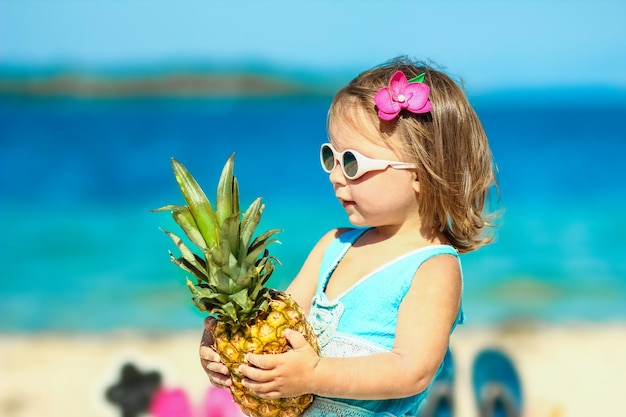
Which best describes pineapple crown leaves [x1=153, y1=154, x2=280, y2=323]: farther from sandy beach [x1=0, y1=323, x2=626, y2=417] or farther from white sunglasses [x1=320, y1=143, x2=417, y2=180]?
sandy beach [x1=0, y1=323, x2=626, y2=417]

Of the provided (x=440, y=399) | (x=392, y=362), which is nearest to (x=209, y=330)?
(x=392, y=362)

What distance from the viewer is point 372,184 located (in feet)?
8.62

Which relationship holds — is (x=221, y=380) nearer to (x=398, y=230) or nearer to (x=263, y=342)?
(x=263, y=342)

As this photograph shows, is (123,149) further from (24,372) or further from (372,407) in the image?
(372,407)

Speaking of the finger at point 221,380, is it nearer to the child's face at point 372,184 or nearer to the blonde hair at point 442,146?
the child's face at point 372,184

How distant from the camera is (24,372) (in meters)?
6.97

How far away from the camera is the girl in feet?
7.95

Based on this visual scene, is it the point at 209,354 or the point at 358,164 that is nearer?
the point at 209,354

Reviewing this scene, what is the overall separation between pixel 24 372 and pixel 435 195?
532 centimetres

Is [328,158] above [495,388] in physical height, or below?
above

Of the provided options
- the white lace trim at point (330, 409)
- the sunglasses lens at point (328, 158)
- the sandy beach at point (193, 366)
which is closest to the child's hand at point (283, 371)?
the white lace trim at point (330, 409)

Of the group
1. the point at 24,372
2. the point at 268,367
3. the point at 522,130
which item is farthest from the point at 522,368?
the point at 522,130

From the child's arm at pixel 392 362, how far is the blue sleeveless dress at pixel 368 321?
2.4 inches

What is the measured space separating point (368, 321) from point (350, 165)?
19.5 inches
